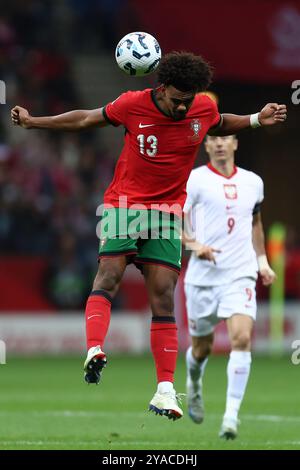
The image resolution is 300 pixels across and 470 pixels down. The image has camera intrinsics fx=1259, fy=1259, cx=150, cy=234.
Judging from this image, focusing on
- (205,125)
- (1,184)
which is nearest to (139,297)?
(1,184)

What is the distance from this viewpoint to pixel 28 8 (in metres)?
23.9

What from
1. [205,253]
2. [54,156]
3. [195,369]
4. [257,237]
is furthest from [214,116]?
[54,156]

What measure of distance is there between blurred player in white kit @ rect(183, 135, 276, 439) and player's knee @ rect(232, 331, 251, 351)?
0.12 m

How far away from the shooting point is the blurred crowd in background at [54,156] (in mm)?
20109

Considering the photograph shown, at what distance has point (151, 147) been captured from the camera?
28.7 ft

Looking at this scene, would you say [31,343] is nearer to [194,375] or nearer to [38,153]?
[38,153]

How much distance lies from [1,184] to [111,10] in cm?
526

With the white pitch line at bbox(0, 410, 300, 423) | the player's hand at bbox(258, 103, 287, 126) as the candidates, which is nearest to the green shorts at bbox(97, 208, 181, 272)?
the player's hand at bbox(258, 103, 287, 126)

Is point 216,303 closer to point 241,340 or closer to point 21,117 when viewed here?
point 241,340

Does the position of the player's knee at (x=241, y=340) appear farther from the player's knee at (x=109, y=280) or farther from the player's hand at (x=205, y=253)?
the player's knee at (x=109, y=280)

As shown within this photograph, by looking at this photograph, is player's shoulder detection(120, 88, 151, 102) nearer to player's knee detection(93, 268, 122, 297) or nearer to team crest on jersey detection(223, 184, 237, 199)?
player's knee detection(93, 268, 122, 297)

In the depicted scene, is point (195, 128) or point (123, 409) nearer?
point (195, 128)

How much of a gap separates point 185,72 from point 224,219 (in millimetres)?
2775

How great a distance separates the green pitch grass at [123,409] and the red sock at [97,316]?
3.93 feet
